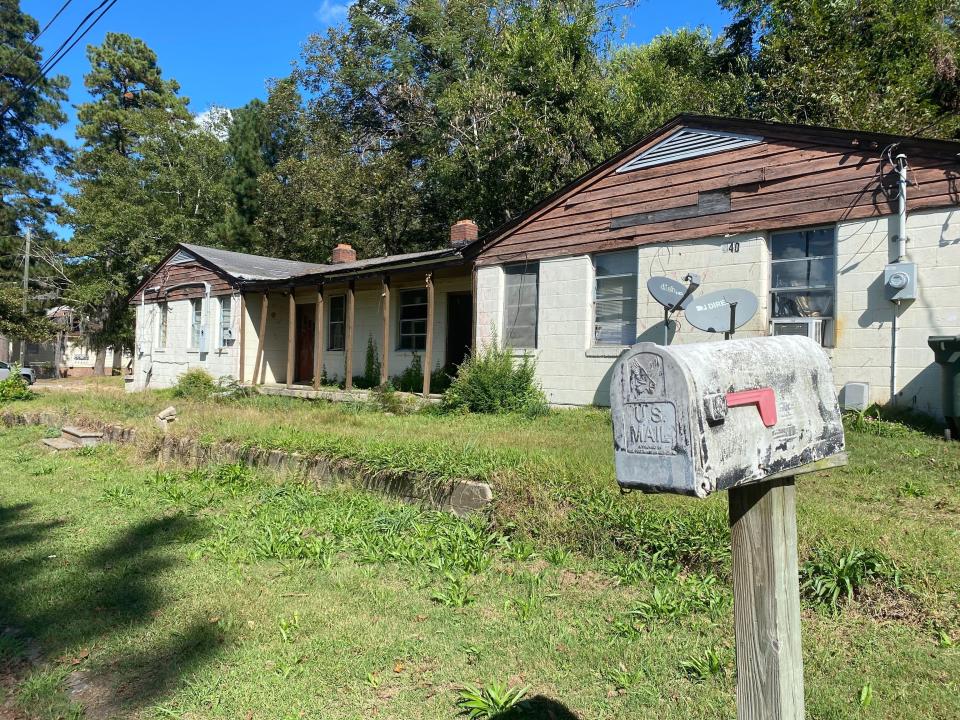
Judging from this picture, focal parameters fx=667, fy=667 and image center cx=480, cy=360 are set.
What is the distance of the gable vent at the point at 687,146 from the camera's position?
1012cm

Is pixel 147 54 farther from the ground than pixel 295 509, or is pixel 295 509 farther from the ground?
pixel 147 54

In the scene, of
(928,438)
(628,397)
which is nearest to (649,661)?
(628,397)

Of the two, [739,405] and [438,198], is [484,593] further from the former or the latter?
[438,198]

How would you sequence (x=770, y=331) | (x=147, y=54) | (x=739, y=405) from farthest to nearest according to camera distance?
(x=147, y=54) → (x=770, y=331) → (x=739, y=405)

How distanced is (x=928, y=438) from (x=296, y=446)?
7.28 meters

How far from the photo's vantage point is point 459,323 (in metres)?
15.9

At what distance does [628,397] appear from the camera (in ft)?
5.93

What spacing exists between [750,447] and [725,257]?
9.18 metres

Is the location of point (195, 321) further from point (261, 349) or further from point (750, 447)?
point (750, 447)

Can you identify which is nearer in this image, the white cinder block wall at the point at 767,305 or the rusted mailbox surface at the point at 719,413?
the rusted mailbox surface at the point at 719,413

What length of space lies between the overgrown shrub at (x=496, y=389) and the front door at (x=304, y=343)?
9.78m

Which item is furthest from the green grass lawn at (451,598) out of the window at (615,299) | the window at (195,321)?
the window at (195,321)

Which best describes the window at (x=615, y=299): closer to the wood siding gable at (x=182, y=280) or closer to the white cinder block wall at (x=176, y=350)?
the wood siding gable at (x=182, y=280)

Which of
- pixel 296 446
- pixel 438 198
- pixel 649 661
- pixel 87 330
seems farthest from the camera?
pixel 87 330
